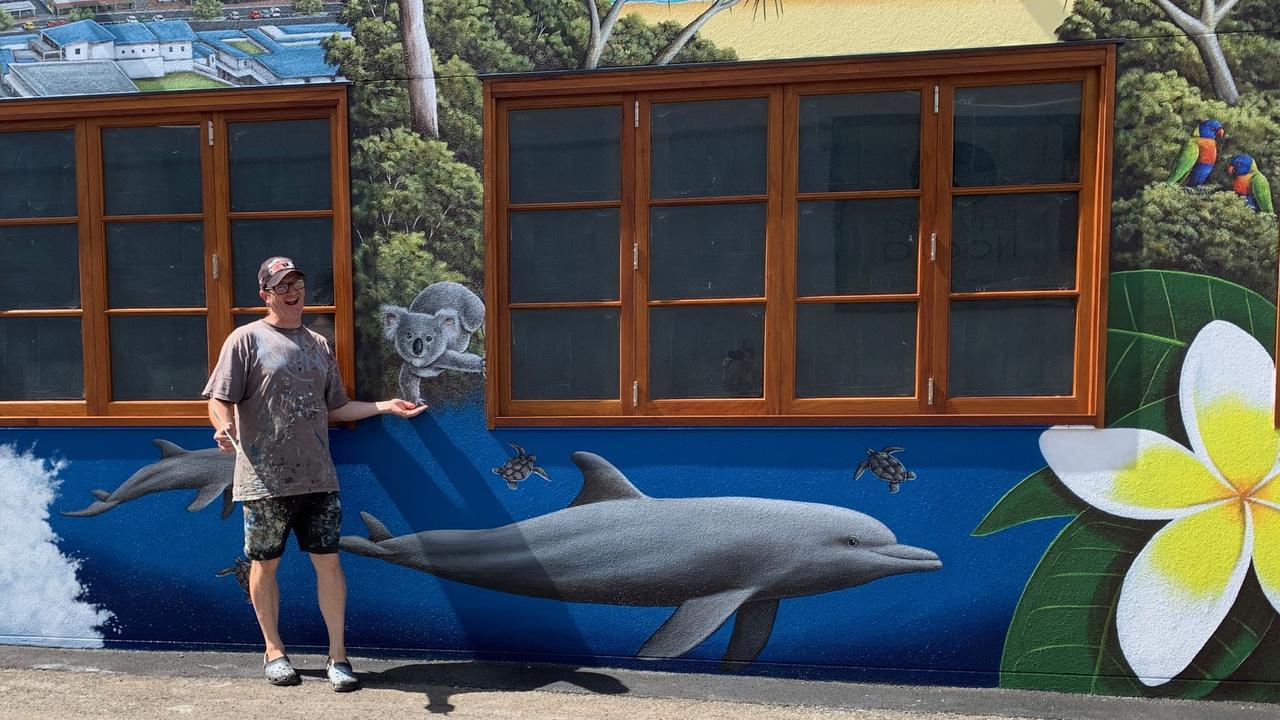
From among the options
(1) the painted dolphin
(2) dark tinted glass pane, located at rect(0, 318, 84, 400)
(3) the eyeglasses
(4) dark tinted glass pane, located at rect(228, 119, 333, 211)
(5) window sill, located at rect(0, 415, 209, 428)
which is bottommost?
(1) the painted dolphin

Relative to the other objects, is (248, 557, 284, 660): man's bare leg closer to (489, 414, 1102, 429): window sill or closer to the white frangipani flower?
(489, 414, 1102, 429): window sill

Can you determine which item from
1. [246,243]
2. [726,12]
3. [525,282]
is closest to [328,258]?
[246,243]

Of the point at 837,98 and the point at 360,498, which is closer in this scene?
the point at 837,98

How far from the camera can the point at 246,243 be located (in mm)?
4363

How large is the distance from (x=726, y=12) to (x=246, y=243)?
8.12ft

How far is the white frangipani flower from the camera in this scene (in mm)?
3750

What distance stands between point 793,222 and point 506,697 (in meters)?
2.39

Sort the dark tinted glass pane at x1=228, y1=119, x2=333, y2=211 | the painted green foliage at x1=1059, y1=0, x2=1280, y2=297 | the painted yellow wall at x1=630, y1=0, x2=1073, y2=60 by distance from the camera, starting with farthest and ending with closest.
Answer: the dark tinted glass pane at x1=228, y1=119, x2=333, y2=211, the painted yellow wall at x1=630, y1=0, x2=1073, y2=60, the painted green foliage at x1=1059, y1=0, x2=1280, y2=297

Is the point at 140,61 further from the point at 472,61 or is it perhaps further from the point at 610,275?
the point at 610,275

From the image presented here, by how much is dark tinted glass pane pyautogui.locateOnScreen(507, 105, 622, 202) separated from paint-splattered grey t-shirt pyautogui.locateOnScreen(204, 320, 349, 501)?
124 centimetres

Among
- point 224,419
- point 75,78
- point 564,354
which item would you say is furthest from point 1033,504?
point 75,78

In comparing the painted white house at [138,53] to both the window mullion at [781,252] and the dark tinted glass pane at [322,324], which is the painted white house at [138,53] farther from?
the window mullion at [781,252]

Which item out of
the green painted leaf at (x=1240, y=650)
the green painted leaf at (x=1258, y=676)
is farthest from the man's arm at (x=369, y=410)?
the green painted leaf at (x=1258, y=676)

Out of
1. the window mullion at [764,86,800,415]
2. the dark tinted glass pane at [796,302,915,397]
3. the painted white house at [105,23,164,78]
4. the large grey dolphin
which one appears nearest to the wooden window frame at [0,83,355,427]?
the painted white house at [105,23,164,78]
